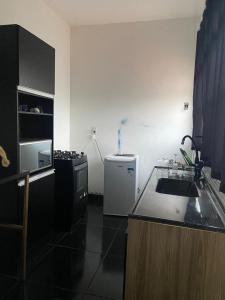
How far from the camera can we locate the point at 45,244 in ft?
8.80

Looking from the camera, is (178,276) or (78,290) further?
(78,290)

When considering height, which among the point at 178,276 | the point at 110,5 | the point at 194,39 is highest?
the point at 110,5

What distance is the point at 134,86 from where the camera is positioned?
3957 mm

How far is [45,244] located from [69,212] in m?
0.46

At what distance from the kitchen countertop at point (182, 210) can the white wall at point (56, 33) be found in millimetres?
2392

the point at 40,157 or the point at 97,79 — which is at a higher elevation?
the point at 97,79

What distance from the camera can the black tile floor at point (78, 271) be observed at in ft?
6.50

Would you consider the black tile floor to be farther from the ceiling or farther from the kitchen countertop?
the ceiling

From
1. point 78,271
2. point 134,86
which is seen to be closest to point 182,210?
point 78,271

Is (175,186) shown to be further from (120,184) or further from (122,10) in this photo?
(122,10)

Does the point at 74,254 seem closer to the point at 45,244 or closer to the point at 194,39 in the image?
the point at 45,244

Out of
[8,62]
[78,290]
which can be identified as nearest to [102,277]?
[78,290]

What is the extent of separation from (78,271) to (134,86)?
2784mm

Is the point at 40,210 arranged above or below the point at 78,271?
above
